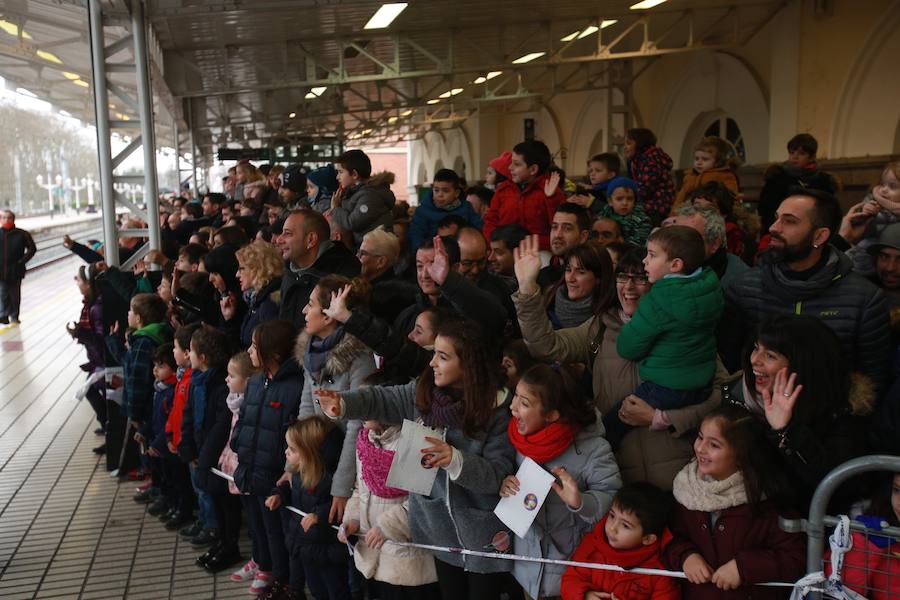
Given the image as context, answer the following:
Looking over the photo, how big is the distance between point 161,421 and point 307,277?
1787 millimetres

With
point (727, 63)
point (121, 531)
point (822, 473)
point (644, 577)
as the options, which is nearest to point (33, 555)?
point (121, 531)

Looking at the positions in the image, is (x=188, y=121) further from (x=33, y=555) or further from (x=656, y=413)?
(x=656, y=413)

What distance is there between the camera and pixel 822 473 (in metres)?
2.60

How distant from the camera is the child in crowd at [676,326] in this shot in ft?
9.91

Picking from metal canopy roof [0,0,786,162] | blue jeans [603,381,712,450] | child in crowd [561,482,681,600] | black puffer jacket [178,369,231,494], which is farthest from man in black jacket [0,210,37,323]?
child in crowd [561,482,681,600]

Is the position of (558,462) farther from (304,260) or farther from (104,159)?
(104,159)

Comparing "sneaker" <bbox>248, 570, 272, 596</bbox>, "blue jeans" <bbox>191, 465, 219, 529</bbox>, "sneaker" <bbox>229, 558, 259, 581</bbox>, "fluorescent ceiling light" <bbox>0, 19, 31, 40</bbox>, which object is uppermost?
"fluorescent ceiling light" <bbox>0, 19, 31, 40</bbox>

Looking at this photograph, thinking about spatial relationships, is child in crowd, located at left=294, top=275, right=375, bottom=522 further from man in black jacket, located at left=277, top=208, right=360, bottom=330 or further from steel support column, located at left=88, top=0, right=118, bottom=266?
steel support column, located at left=88, top=0, right=118, bottom=266

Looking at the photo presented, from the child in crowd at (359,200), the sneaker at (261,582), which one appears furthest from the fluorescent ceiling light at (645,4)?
the sneaker at (261,582)

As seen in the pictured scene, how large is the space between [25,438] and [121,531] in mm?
2964

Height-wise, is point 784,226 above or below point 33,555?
above

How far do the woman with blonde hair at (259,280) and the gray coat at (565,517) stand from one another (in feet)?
7.99

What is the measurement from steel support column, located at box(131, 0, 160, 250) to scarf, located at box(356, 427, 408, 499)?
5.43m

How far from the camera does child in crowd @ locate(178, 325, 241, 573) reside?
195 inches
